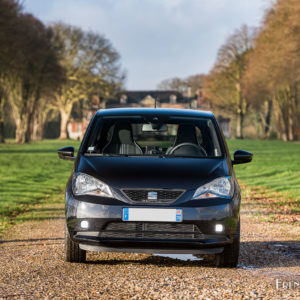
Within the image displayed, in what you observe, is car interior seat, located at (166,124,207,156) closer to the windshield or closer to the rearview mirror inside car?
the windshield

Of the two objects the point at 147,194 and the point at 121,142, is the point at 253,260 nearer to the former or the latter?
the point at 147,194

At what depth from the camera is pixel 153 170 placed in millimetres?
6059

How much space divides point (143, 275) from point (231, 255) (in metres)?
0.97

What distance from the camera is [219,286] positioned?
17.4ft

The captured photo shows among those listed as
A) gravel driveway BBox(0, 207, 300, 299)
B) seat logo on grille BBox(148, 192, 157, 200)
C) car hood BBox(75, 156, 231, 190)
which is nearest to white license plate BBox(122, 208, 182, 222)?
seat logo on grille BBox(148, 192, 157, 200)

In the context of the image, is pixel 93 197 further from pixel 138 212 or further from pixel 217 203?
pixel 217 203

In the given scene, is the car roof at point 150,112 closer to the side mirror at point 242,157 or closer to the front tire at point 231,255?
the side mirror at point 242,157

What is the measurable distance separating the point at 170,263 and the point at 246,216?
4.37 meters

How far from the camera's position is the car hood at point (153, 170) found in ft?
19.2

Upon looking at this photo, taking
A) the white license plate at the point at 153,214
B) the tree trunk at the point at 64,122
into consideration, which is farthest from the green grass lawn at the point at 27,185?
the tree trunk at the point at 64,122

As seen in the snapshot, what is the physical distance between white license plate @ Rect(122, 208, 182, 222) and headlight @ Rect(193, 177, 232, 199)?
0.27 m

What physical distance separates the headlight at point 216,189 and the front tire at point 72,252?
4.56 ft

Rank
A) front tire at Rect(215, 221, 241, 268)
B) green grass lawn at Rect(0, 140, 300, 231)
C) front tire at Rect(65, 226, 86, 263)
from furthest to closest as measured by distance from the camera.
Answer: green grass lawn at Rect(0, 140, 300, 231), front tire at Rect(65, 226, 86, 263), front tire at Rect(215, 221, 241, 268)

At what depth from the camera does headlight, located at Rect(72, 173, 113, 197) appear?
19.3 feet
